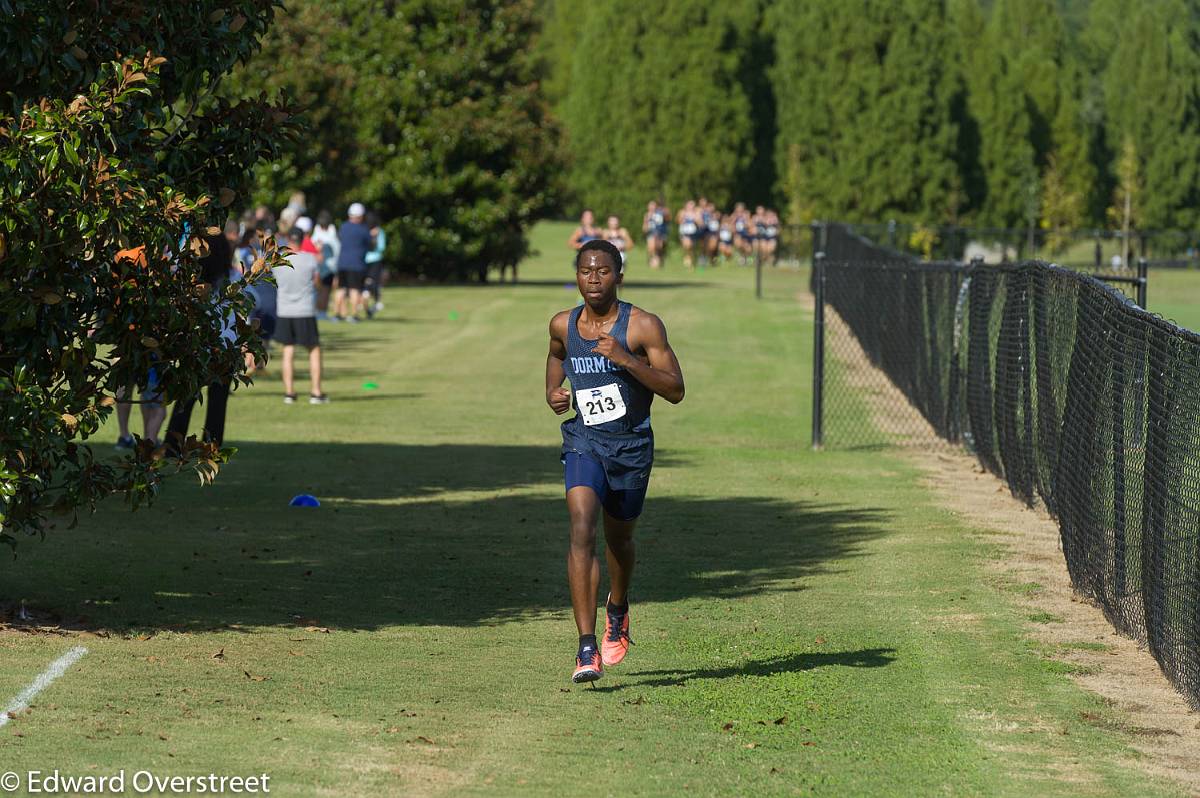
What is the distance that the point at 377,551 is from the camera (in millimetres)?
12227

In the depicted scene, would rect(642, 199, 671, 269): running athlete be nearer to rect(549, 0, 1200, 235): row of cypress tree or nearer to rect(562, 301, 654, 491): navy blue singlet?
rect(549, 0, 1200, 235): row of cypress tree

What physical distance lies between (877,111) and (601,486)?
64.3 metres

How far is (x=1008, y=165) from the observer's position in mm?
74312

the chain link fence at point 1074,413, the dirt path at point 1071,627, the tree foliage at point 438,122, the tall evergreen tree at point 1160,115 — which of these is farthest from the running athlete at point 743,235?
the dirt path at point 1071,627

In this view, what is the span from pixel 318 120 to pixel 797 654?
3722 centimetres

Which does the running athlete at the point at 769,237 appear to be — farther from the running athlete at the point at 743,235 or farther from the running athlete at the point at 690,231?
the running athlete at the point at 690,231

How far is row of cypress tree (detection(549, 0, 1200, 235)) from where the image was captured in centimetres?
7106

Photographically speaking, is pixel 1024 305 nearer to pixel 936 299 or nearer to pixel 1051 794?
pixel 936 299

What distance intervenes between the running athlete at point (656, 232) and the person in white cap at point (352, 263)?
23.4 meters

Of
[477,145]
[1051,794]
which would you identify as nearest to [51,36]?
[1051,794]

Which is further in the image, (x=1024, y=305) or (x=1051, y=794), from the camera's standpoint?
(x=1024, y=305)

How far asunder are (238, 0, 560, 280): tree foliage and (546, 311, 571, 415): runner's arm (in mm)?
38537

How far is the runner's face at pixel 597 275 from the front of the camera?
27.0ft

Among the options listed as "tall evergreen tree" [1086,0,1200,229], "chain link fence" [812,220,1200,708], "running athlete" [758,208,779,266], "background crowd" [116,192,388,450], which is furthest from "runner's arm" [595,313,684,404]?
"tall evergreen tree" [1086,0,1200,229]
